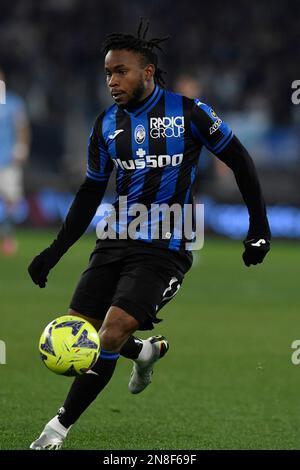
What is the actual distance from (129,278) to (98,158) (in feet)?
2.30

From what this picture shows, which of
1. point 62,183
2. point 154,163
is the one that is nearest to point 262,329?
point 154,163

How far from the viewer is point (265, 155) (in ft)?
64.0

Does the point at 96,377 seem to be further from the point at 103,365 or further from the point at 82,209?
the point at 82,209

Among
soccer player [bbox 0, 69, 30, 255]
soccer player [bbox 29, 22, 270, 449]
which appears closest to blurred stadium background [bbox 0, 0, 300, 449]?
soccer player [bbox 0, 69, 30, 255]

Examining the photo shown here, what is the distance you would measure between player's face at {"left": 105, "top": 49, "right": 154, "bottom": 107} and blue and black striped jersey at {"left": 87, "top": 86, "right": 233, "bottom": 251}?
0.13m

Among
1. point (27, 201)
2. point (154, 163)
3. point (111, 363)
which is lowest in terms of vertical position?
point (27, 201)

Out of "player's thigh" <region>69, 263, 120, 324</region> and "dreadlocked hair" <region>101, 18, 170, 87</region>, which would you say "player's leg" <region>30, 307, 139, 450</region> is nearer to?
"player's thigh" <region>69, 263, 120, 324</region>

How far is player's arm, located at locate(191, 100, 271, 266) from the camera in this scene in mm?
5715

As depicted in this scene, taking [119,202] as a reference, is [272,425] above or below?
below

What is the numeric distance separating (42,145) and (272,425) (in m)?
15.1

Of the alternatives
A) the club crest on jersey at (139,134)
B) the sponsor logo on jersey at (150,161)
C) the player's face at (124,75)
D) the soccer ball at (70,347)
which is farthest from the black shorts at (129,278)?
the player's face at (124,75)

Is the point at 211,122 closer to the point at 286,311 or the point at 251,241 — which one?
the point at 251,241

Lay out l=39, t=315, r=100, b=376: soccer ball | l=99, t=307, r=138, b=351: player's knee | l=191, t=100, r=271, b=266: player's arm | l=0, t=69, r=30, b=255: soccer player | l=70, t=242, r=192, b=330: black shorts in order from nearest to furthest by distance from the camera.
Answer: l=39, t=315, r=100, b=376: soccer ball
l=99, t=307, r=138, b=351: player's knee
l=70, t=242, r=192, b=330: black shorts
l=191, t=100, r=271, b=266: player's arm
l=0, t=69, r=30, b=255: soccer player

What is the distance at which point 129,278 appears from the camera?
18.4 feet
